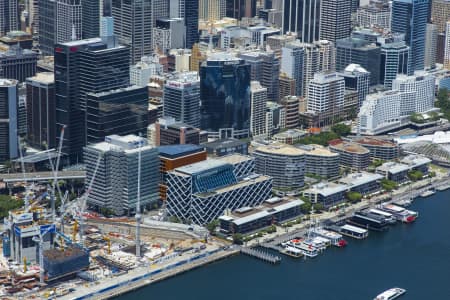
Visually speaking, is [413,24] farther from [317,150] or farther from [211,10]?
[317,150]

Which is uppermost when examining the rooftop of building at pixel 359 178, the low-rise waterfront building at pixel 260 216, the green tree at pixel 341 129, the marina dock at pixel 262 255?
the green tree at pixel 341 129

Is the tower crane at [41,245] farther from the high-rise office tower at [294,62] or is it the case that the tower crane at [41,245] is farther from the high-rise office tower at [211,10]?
the high-rise office tower at [211,10]

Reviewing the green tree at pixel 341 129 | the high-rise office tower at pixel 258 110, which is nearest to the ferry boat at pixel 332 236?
the high-rise office tower at pixel 258 110

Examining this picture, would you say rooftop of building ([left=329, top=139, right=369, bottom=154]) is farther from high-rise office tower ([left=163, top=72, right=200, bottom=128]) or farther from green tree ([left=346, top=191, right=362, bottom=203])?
high-rise office tower ([left=163, top=72, right=200, bottom=128])

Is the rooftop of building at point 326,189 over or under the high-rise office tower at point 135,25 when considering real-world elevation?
under

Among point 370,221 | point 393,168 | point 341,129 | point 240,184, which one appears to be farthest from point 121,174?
point 341,129

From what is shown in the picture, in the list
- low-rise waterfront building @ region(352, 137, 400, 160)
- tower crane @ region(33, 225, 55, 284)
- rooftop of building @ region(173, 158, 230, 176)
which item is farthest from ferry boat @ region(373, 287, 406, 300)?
low-rise waterfront building @ region(352, 137, 400, 160)

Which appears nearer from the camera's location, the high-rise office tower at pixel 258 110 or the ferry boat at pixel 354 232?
the ferry boat at pixel 354 232
